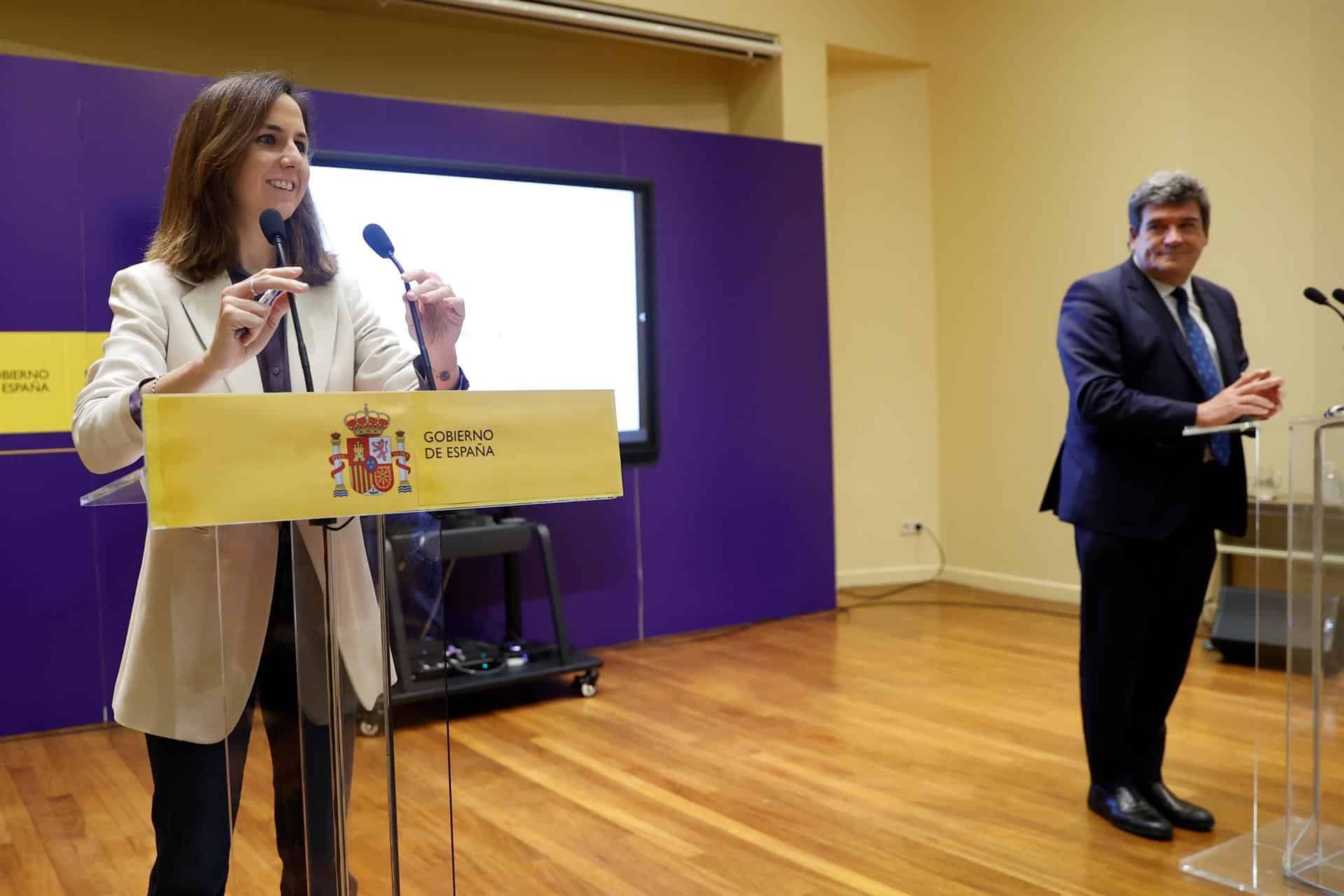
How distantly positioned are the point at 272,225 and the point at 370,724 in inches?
22.7

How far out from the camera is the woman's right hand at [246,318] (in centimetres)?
110

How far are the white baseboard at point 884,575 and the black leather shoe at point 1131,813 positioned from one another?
10.2ft

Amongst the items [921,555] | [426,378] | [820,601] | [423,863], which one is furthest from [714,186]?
[423,863]

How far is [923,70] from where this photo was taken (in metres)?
5.77

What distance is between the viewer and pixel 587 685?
12.4 feet

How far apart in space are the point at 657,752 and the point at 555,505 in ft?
4.66

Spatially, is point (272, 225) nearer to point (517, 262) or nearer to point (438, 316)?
point (438, 316)

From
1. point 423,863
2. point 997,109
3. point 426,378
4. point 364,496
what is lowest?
point 423,863

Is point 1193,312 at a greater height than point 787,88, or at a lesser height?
lesser

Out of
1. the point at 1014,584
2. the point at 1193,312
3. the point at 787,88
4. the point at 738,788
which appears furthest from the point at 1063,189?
the point at 738,788

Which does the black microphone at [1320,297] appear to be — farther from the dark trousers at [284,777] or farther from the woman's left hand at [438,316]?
the dark trousers at [284,777]

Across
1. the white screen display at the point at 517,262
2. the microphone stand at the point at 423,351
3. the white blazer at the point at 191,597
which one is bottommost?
the white blazer at the point at 191,597

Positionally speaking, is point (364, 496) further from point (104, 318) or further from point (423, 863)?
point (104, 318)

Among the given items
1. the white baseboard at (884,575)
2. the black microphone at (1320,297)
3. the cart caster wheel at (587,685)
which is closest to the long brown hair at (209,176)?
the black microphone at (1320,297)
